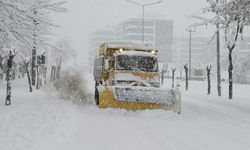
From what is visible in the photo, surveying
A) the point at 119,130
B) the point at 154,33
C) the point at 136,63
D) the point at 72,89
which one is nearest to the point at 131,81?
the point at 136,63

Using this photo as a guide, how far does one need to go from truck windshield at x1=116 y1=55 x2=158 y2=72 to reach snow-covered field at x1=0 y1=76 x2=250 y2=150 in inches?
86.3

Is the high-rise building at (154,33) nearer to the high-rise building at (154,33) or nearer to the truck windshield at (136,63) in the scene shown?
the high-rise building at (154,33)

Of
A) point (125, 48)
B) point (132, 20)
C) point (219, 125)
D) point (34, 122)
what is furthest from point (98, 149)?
point (132, 20)

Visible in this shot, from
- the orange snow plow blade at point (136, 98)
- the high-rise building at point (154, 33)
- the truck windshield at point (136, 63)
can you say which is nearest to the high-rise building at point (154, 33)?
the high-rise building at point (154, 33)

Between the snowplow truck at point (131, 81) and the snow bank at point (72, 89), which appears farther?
the snow bank at point (72, 89)

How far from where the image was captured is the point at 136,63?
730 inches

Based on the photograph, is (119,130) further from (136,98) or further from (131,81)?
(131,81)

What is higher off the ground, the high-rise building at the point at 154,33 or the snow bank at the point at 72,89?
the high-rise building at the point at 154,33

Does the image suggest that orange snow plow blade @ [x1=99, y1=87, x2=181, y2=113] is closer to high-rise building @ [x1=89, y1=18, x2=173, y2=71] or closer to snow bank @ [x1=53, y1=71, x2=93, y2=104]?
snow bank @ [x1=53, y1=71, x2=93, y2=104]

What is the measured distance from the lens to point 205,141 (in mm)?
10195

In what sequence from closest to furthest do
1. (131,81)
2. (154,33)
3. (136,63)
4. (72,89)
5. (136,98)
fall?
(136,98)
(131,81)
(136,63)
(72,89)
(154,33)

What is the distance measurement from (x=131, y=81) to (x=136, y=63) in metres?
0.95

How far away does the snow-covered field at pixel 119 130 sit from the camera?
948cm

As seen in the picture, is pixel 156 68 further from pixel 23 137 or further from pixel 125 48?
pixel 23 137
